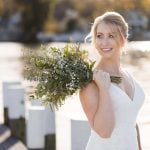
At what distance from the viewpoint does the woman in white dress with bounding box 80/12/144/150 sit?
3.03 m

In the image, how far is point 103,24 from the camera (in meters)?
3.18

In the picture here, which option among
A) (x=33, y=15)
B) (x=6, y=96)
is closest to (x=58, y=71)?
(x=6, y=96)

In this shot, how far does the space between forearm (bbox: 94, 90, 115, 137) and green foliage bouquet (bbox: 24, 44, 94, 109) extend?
16cm

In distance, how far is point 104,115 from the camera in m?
3.00

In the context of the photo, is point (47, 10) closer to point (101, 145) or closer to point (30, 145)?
point (30, 145)

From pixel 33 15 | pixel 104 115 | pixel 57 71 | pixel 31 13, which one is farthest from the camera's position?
pixel 31 13

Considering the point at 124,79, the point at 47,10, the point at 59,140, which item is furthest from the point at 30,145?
the point at 47,10

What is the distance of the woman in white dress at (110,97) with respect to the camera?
3.03 m

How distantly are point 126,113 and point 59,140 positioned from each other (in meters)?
3.41

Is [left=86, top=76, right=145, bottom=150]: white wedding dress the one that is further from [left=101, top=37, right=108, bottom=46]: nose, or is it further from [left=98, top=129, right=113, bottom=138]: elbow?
[left=101, top=37, right=108, bottom=46]: nose

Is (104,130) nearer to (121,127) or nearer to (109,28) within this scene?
(121,127)

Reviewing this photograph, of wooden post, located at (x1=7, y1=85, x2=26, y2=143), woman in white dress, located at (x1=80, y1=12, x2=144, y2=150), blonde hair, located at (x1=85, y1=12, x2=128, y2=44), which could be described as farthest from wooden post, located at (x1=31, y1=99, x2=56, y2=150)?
blonde hair, located at (x1=85, y1=12, x2=128, y2=44)

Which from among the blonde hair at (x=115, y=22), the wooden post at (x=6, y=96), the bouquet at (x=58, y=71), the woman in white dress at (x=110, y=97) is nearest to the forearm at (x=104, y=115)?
the woman in white dress at (x=110, y=97)

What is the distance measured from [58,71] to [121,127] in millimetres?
496
